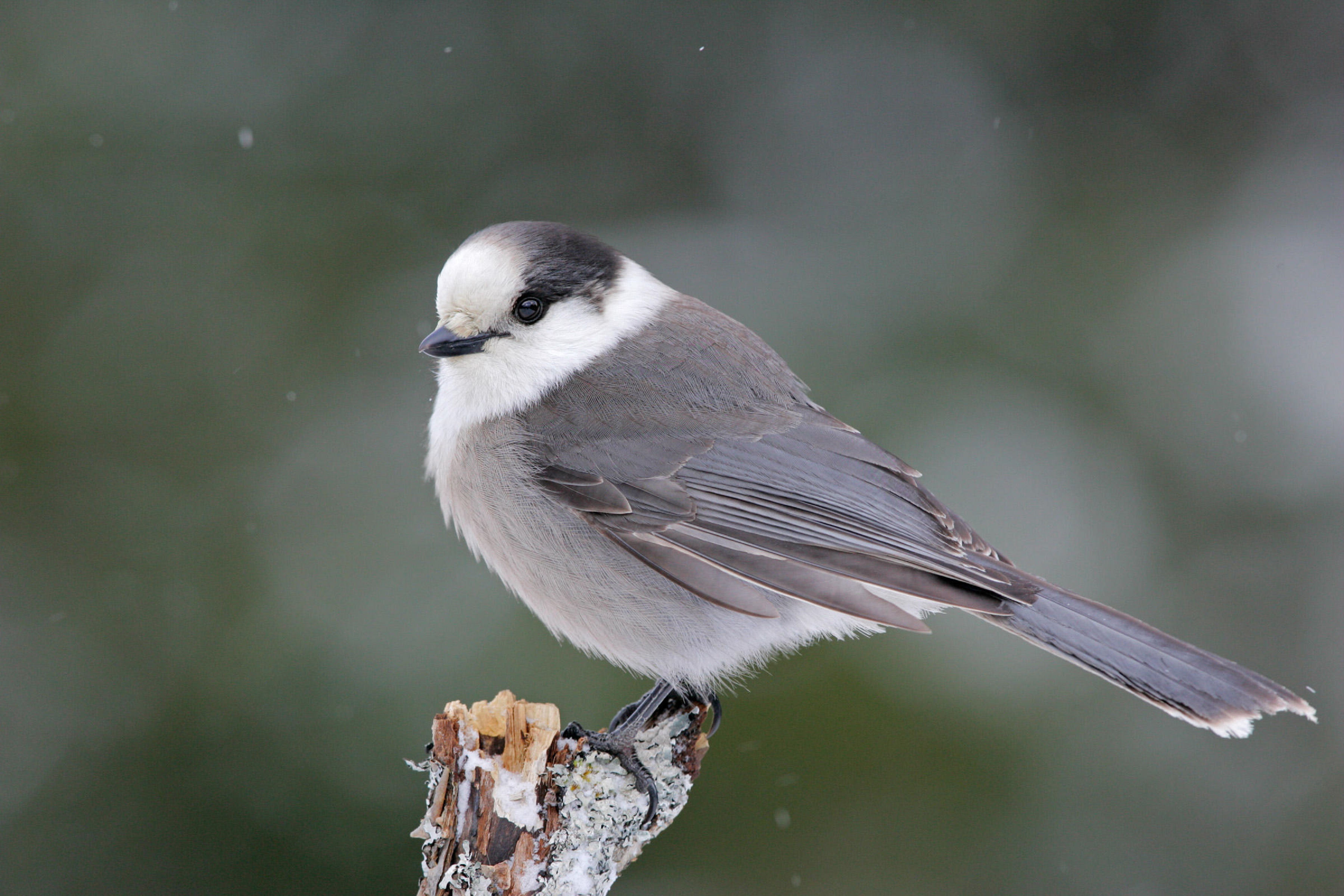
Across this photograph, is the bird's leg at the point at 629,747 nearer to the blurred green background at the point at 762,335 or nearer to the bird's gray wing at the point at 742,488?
the bird's gray wing at the point at 742,488

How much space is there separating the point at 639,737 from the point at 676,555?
411 mm

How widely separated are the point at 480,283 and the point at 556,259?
0.19 metres

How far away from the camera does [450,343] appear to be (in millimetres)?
2502

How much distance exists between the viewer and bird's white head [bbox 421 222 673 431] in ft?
8.36

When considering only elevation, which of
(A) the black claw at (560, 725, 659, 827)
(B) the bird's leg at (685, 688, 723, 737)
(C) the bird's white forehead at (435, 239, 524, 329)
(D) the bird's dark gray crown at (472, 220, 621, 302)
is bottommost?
(A) the black claw at (560, 725, 659, 827)

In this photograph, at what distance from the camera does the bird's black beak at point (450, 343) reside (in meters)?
2.48

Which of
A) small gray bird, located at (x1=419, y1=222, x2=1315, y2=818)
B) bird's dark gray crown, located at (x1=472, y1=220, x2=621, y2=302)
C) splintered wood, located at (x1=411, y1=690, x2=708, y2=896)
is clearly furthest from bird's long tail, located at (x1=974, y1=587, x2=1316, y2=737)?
bird's dark gray crown, located at (x1=472, y1=220, x2=621, y2=302)

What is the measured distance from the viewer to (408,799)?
3180mm

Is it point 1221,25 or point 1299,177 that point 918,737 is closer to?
point 1299,177

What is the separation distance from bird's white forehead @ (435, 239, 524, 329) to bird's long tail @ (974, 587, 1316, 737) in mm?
1212

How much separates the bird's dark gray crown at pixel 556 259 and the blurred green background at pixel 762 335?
105 centimetres

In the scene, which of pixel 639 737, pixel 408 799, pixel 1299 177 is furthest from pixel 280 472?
pixel 1299 177

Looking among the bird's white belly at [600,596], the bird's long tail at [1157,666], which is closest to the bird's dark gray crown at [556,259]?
the bird's white belly at [600,596]

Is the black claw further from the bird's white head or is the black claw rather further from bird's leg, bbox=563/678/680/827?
the bird's white head
